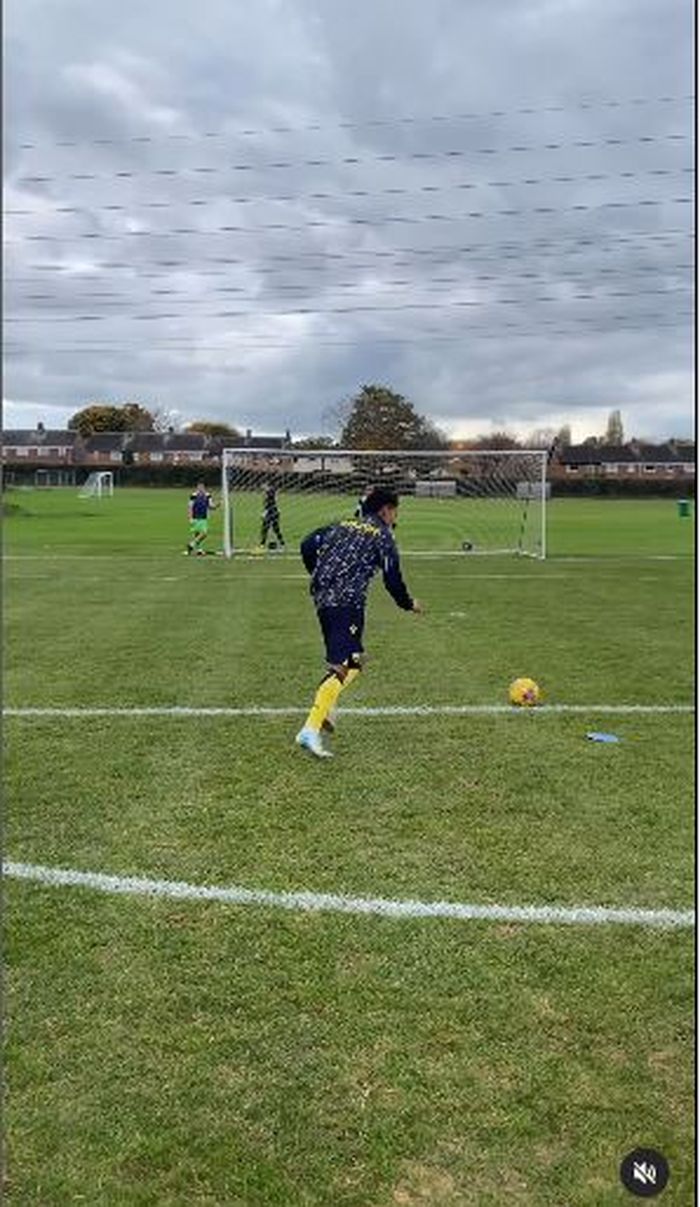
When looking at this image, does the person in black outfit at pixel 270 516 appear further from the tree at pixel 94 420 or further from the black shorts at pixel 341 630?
the tree at pixel 94 420

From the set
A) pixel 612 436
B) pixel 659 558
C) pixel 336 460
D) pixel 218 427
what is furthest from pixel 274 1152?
pixel 218 427

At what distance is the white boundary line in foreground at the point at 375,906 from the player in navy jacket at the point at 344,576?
98.2 inches

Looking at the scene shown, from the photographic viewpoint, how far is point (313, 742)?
7.48m

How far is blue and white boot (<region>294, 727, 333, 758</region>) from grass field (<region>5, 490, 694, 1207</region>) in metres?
0.12

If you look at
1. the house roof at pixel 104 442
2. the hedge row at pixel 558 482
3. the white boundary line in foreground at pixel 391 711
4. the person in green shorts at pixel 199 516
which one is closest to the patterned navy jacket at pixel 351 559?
the white boundary line in foreground at pixel 391 711

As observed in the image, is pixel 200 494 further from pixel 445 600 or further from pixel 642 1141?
pixel 642 1141

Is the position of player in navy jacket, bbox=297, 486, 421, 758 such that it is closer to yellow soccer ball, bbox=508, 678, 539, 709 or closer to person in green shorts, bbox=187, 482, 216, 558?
yellow soccer ball, bbox=508, 678, 539, 709

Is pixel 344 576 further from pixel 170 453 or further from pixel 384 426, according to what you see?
pixel 170 453

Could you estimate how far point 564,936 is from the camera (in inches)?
177

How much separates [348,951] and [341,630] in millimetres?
3548

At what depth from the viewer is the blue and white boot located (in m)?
7.43

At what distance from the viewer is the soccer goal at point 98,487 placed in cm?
6998

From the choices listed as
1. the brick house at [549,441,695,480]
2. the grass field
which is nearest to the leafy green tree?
the brick house at [549,441,695,480]

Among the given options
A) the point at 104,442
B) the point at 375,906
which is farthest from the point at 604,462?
the point at 375,906
